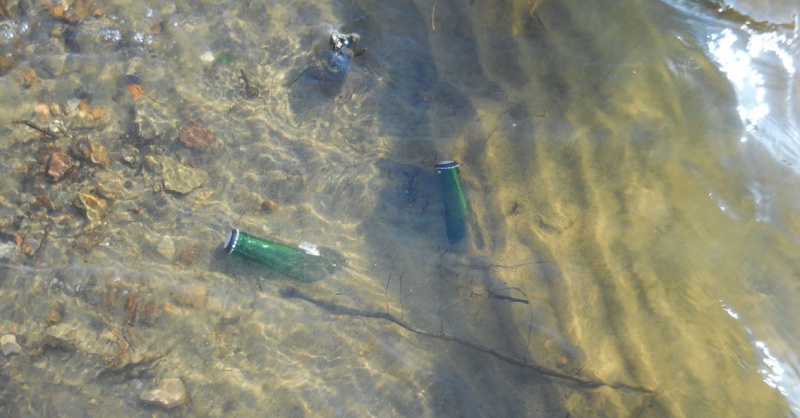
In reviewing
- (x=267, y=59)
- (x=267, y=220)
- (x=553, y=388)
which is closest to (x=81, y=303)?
(x=267, y=220)

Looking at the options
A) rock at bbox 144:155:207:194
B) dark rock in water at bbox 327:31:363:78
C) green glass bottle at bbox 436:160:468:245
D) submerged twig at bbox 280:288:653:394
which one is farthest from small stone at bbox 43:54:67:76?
green glass bottle at bbox 436:160:468:245

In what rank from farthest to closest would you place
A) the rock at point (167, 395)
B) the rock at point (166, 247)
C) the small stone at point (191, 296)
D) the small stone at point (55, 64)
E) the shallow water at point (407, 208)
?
1. the small stone at point (55, 64)
2. the rock at point (166, 247)
3. the small stone at point (191, 296)
4. the rock at point (167, 395)
5. the shallow water at point (407, 208)

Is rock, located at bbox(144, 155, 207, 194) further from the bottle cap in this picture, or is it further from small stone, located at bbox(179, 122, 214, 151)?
the bottle cap

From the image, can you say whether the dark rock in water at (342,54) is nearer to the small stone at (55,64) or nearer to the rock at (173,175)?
the rock at (173,175)

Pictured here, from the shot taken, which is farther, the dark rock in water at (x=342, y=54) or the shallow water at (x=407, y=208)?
the dark rock in water at (x=342, y=54)

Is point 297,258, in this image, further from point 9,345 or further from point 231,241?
point 9,345

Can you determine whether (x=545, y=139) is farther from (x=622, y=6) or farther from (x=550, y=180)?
(x=622, y=6)

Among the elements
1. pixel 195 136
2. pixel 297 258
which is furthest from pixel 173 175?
pixel 297 258

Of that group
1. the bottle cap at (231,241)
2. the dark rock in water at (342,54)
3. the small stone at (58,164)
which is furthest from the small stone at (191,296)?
the dark rock in water at (342,54)
